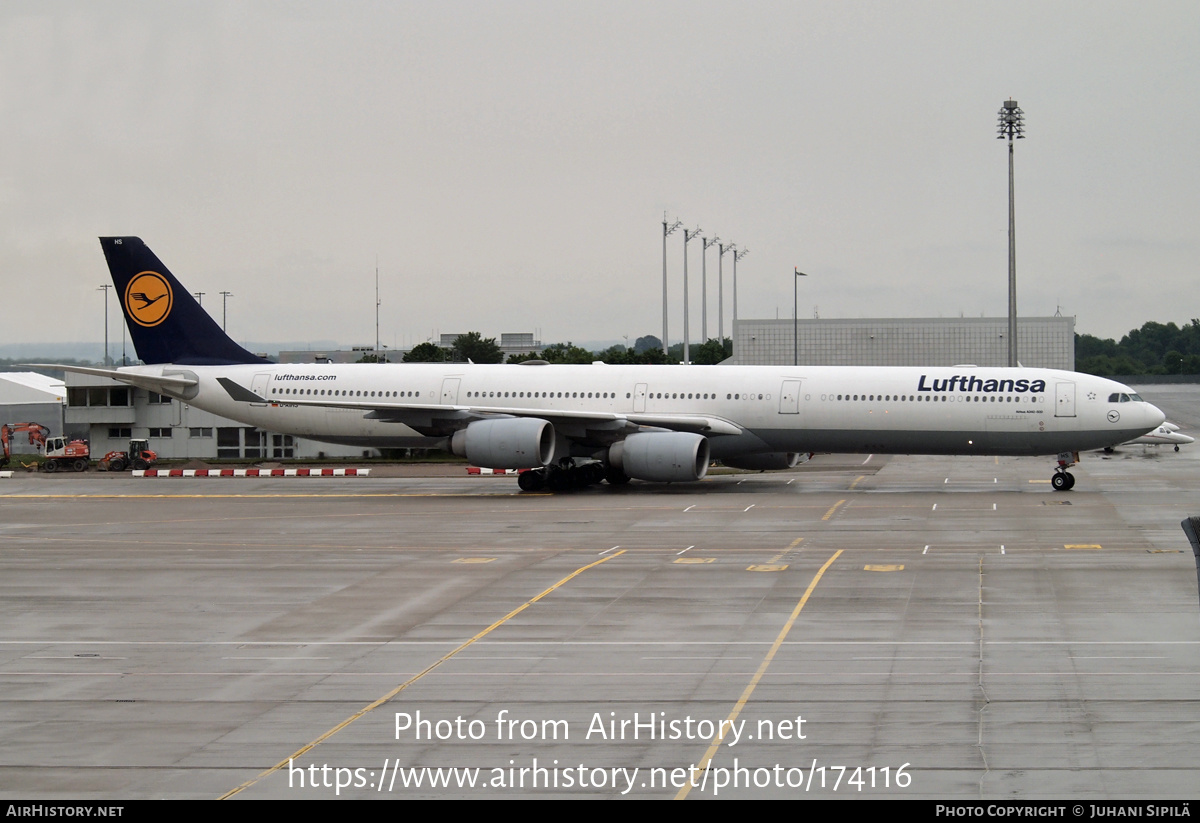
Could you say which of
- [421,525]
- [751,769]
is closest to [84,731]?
[751,769]

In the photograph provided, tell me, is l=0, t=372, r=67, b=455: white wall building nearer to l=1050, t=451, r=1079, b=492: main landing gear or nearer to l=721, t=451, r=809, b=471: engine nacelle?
l=721, t=451, r=809, b=471: engine nacelle

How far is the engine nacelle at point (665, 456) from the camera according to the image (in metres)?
39.8

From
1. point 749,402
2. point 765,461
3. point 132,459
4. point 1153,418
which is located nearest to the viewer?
point 1153,418

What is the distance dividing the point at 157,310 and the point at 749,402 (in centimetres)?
2281

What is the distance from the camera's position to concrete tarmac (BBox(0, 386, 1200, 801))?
11945 mm

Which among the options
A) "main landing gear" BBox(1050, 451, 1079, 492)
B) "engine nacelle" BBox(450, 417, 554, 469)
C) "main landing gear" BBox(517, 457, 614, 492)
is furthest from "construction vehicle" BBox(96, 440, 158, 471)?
"main landing gear" BBox(1050, 451, 1079, 492)

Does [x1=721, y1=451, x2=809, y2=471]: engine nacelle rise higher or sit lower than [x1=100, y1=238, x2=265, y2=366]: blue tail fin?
lower

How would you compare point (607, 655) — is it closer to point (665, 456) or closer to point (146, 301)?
point (665, 456)

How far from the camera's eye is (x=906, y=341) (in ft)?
324

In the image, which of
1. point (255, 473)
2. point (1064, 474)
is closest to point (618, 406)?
point (1064, 474)

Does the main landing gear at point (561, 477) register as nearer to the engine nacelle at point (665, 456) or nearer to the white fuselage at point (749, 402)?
the white fuselage at point (749, 402)

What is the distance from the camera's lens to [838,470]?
5269 cm

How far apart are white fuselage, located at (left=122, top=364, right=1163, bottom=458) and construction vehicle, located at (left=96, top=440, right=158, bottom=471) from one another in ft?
38.8
